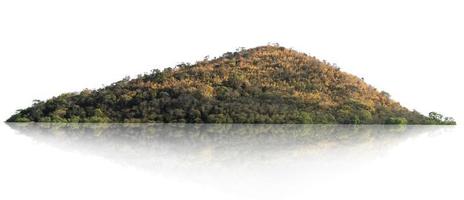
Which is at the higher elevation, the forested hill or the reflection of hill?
the forested hill

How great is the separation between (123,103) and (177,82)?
8.30 feet

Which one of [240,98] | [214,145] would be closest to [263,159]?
[214,145]

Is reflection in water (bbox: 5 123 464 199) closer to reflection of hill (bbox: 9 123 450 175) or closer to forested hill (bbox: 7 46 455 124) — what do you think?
reflection of hill (bbox: 9 123 450 175)

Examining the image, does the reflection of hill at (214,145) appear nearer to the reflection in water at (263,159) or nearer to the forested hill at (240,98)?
the reflection in water at (263,159)

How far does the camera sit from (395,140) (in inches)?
757

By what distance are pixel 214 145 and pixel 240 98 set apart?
492 inches

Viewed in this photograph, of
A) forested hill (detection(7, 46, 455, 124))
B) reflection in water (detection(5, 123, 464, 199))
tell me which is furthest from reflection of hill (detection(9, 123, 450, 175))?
forested hill (detection(7, 46, 455, 124))

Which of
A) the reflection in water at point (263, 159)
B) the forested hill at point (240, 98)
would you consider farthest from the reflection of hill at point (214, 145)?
the forested hill at point (240, 98)

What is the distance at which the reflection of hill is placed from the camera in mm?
13000

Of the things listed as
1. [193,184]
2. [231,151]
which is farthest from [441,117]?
[193,184]

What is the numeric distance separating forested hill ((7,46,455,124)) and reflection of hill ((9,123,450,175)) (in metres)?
5.40

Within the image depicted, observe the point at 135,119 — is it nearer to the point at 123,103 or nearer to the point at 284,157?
the point at 123,103

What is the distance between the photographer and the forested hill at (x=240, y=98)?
27172 millimetres

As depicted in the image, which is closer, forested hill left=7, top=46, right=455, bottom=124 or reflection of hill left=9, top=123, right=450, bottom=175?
reflection of hill left=9, top=123, right=450, bottom=175
